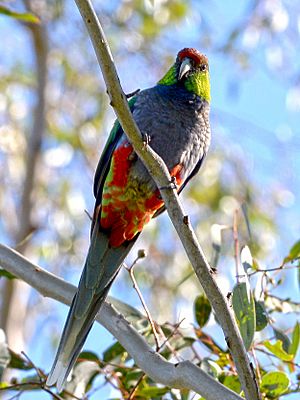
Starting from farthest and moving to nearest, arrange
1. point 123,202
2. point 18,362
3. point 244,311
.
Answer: point 123,202 < point 18,362 < point 244,311

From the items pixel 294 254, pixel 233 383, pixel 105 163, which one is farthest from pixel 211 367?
pixel 105 163

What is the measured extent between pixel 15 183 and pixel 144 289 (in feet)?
4.98

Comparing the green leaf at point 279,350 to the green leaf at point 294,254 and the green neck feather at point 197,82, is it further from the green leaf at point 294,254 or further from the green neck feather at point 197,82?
the green neck feather at point 197,82

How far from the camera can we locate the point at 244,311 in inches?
103

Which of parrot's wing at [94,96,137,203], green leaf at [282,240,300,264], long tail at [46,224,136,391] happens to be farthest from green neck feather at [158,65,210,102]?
green leaf at [282,240,300,264]

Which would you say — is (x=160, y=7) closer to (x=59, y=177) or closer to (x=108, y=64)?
(x=59, y=177)

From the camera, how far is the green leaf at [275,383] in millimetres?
2633

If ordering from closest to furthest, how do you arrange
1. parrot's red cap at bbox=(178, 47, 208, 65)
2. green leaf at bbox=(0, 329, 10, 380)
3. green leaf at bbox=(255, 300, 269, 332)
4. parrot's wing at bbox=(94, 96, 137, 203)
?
green leaf at bbox=(255, 300, 269, 332), green leaf at bbox=(0, 329, 10, 380), parrot's wing at bbox=(94, 96, 137, 203), parrot's red cap at bbox=(178, 47, 208, 65)

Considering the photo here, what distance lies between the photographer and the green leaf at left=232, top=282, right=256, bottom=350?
259 cm

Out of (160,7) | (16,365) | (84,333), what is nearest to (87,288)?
(84,333)

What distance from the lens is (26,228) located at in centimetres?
525

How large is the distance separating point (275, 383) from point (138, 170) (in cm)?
109

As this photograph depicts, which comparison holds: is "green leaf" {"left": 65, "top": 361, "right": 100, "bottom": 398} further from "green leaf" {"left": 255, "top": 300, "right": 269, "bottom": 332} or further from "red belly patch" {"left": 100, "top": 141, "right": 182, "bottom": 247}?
"green leaf" {"left": 255, "top": 300, "right": 269, "bottom": 332}

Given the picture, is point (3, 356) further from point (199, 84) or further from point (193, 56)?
point (193, 56)
